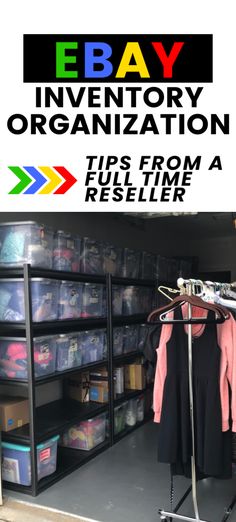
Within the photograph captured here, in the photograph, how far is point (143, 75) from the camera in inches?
102

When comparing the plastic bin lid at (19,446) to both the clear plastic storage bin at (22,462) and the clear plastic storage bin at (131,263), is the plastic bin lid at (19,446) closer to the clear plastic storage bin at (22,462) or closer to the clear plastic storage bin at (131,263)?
the clear plastic storage bin at (22,462)

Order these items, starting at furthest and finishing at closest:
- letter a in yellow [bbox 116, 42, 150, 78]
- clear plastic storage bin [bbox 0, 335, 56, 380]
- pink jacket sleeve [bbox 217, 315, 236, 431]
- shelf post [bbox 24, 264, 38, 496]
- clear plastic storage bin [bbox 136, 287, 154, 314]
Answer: clear plastic storage bin [bbox 136, 287, 154, 314]
clear plastic storage bin [bbox 0, 335, 56, 380]
shelf post [bbox 24, 264, 38, 496]
pink jacket sleeve [bbox 217, 315, 236, 431]
letter a in yellow [bbox 116, 42, 150, 78]

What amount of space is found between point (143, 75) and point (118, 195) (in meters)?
0.80

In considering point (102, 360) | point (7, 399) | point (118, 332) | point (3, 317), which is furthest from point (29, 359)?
point (118, 332)

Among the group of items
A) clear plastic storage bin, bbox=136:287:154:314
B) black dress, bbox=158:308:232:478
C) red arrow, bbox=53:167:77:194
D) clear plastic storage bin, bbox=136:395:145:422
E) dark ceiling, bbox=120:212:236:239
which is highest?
dark ceiling, bbox=120:212:236:239

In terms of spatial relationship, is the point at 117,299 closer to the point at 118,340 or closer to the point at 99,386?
the point at 118,340

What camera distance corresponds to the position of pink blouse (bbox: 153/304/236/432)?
264 centimetres

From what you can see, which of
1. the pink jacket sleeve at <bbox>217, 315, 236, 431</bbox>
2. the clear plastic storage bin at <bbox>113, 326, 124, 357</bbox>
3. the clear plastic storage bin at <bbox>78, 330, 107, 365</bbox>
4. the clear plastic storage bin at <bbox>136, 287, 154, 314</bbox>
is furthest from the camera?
the clear plastic storage bin at <bbox>136, 287, 154, 314</bbox>

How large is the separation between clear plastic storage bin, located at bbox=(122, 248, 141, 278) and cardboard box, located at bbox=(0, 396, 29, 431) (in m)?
1.90

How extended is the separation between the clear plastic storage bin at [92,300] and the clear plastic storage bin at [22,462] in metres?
1.21

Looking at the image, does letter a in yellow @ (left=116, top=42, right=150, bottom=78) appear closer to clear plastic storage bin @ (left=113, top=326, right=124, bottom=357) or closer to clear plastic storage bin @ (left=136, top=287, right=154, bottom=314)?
clear plastic storage bin @ (left=113, top=326, right=124, bottom=357)

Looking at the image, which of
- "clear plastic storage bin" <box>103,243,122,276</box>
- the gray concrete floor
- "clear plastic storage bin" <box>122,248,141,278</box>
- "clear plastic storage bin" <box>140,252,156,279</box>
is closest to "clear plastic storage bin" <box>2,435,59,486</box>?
the gray concrete floor

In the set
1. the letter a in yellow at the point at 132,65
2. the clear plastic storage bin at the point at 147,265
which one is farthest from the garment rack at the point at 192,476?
the clear plastic storage bin at the point at 147,265

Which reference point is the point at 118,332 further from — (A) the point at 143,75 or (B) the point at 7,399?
(A) the point at 143,75
